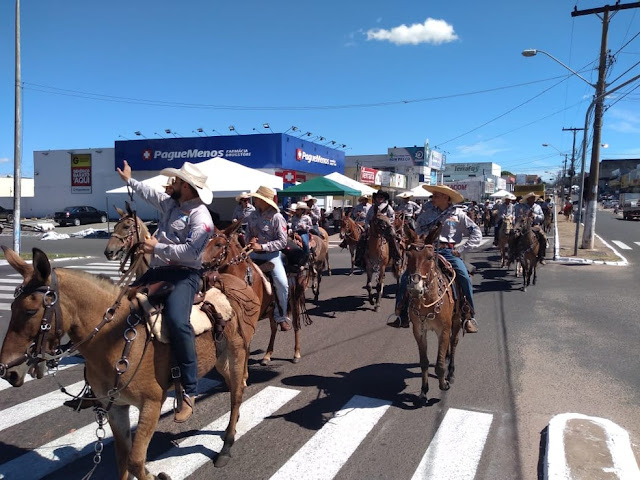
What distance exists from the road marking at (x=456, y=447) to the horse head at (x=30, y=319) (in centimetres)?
303

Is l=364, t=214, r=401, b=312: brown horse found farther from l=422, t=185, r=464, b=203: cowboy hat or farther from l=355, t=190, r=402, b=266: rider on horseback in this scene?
l=422, t=185, r=464, b=203: cowboy hat

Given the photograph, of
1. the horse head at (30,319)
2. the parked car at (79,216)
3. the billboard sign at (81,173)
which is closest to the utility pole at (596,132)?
the horse head at (30,319)

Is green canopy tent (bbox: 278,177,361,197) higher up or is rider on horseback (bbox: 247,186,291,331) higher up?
green canopy tent (bbox: 278,177,361,197)

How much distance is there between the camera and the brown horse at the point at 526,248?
12.5m

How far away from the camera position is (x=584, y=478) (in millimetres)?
3725

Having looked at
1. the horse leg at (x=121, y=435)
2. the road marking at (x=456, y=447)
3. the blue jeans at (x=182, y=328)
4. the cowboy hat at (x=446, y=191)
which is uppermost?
the cowboy hat at (x=446, y=191)

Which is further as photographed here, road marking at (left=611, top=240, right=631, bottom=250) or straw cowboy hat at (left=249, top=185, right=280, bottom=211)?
road marking at (left=611, top=240, right=631, bottom=250)

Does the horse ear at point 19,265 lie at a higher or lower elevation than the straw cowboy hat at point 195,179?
lower

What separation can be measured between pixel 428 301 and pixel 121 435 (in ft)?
11.1

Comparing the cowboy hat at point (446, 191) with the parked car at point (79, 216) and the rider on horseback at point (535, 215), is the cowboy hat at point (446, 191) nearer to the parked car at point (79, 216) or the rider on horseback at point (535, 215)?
the rider on horseback at point (535, 215)

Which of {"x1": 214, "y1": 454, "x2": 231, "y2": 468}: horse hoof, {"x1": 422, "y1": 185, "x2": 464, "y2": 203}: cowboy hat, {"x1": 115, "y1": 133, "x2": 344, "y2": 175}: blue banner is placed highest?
{"x1": 115, "y1": 133, "x2": 344, "y2": 175}: blue banner

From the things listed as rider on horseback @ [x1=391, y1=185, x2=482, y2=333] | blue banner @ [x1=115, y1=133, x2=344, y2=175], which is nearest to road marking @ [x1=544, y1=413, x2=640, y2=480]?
rider on horseback @ [x1=391, y1=185, x2=482, y2=333]

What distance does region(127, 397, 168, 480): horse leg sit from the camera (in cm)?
313

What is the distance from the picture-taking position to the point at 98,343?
3.13 meters
